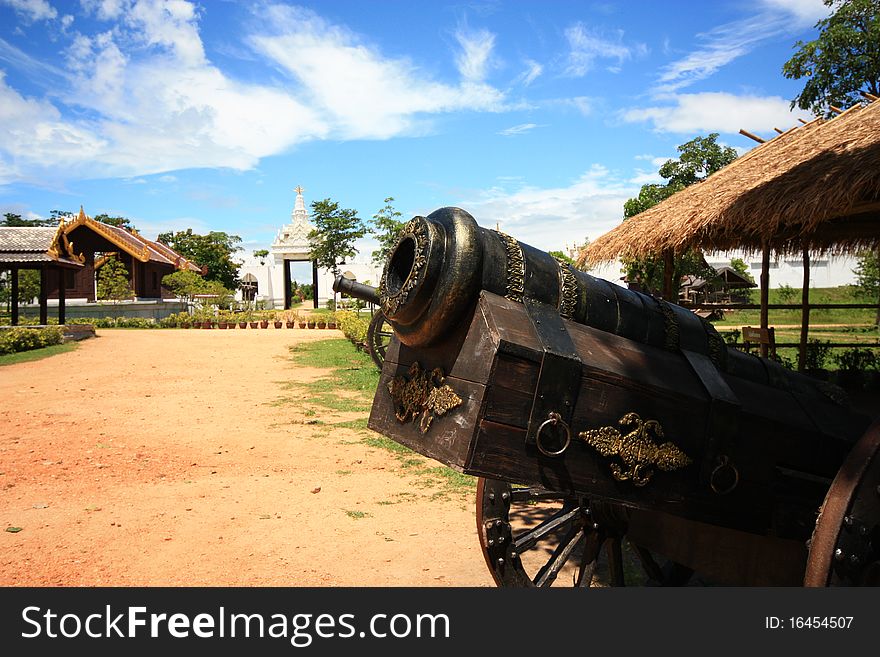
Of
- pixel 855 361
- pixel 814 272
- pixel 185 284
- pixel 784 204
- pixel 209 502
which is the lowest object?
pixel 209 502

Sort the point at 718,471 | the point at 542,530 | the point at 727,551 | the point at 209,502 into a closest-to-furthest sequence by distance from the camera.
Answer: the point at 718,471 → the point at 727,551 → the point at 542,530 → the point at 209,502

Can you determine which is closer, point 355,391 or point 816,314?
point 355,391

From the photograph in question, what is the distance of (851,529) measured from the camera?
2002mm

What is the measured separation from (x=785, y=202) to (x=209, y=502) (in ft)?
19.1

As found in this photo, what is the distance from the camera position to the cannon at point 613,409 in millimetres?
1985

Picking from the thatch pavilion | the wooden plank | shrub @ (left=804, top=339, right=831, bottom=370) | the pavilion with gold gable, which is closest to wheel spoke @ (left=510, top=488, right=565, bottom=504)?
the wooden plank

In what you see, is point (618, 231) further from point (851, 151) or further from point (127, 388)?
point (127, 388)

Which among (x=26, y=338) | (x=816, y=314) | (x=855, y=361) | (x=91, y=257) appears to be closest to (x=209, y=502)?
(x=855, y=361)

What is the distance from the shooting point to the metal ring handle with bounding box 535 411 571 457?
1.98 meters

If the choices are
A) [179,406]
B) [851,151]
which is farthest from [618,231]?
[179,406]

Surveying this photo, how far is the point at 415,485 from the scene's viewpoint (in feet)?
18.7

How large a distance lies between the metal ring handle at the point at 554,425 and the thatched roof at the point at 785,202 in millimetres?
4851

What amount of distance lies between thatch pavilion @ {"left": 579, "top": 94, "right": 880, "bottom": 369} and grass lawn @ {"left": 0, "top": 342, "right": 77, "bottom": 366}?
13129 mm

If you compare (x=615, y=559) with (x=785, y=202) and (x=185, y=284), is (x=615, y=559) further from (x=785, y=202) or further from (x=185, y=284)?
(x=185, y=284)
